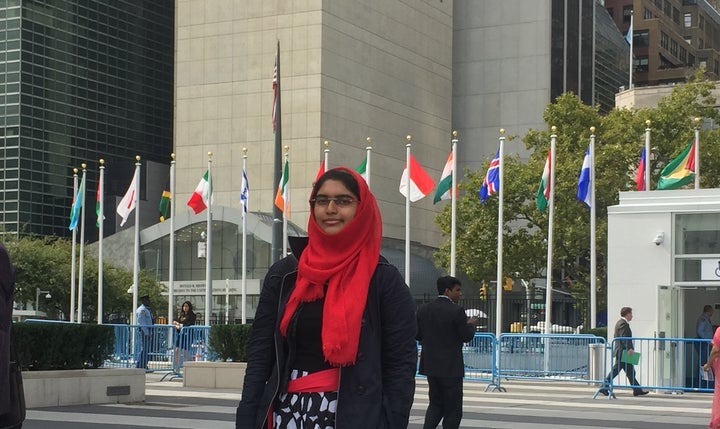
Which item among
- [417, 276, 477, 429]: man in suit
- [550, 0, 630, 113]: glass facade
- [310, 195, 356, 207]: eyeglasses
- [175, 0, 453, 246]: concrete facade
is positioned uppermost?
[550, 0, 630, 113]: glass facade

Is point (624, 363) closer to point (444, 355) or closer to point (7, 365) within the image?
point (444, 355)

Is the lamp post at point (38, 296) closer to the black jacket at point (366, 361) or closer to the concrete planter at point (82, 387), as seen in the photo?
the concrete planter at point (82, 387)

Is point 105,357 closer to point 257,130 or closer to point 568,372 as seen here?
point 568,372

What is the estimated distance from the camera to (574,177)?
179 ft

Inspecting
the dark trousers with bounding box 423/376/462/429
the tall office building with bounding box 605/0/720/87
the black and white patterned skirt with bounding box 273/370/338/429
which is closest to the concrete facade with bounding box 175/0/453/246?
the tall office building with bounding box 605/0/720/87

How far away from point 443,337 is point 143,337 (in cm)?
1458

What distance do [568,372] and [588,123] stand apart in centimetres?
3164

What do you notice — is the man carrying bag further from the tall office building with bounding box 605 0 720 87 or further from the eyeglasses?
the tall office building with bounding box 605 0 720 87

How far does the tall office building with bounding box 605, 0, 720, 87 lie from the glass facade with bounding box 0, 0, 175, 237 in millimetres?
48018

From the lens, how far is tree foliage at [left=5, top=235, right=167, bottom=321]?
6475 cm

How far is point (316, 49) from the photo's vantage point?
7725 cm

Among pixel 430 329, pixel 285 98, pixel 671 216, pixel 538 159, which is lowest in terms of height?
pixel 430 329

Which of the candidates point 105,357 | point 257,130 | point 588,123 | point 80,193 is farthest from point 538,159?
point 105,357

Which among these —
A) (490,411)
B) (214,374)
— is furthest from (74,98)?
(490,411)
